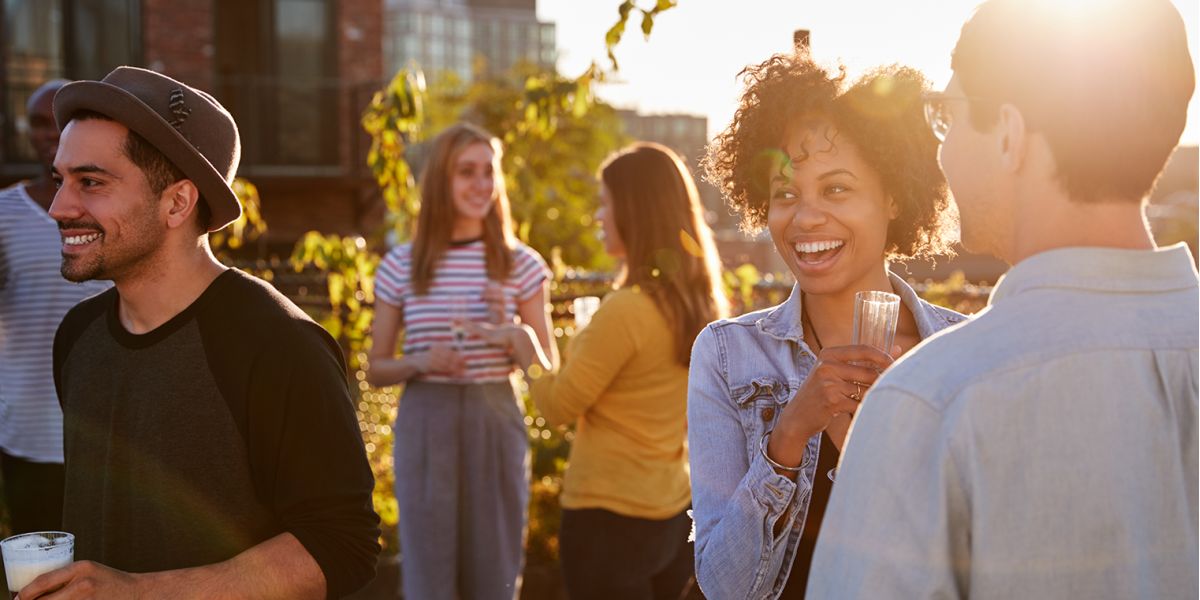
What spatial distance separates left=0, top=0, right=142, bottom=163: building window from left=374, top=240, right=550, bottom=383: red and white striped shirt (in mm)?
11246

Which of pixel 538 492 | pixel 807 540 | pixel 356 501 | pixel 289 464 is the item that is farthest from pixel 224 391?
pixel 538 492

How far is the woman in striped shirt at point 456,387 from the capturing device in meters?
4.38

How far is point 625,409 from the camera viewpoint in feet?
12.7

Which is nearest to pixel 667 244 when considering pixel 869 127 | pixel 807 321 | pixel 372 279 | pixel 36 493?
pixel 807 321

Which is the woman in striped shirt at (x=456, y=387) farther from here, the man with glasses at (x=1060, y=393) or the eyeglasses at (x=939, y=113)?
the man with glasses at (x=1060, y=393)

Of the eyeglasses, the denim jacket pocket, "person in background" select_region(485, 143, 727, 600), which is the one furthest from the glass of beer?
"person in background" select_region(485, 143, 727, 600)

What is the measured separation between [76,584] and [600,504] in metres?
2.03

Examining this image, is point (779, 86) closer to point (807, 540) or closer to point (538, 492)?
point (807, 540)

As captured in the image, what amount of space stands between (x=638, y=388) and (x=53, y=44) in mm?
13270

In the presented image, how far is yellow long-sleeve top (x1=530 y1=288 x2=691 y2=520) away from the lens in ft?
12.4

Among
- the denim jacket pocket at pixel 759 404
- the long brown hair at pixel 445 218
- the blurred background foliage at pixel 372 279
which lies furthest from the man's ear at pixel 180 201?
the blurred background foliage at pixel 372 279

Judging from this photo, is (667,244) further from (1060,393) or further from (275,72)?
(275,72)

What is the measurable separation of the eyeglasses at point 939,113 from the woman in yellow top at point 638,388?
2263 millimetres

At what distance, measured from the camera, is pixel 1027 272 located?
1273 millimetres
